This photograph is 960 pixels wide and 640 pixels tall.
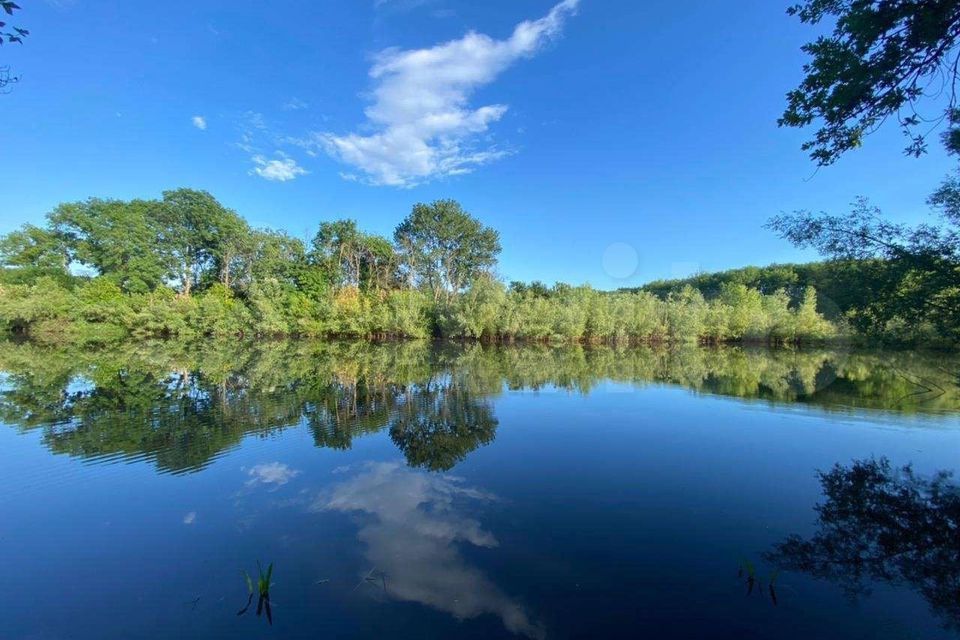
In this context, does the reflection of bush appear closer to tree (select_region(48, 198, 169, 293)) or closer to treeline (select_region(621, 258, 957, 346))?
treeline (select_region(621, 258, 957, 346))

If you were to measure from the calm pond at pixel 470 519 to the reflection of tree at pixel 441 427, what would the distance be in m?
0.11

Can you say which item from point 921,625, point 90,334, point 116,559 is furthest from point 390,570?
point 90,334

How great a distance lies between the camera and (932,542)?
5883 millimetres

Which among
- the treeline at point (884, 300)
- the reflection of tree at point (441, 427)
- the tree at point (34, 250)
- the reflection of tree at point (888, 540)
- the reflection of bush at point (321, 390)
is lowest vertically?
the reflection of tree at point (888, 540)

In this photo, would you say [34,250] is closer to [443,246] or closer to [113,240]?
[113,240]

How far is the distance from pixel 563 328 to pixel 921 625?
42.7 m

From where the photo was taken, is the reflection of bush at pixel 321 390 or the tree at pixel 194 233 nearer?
the reflection of bush at pixel 321 390

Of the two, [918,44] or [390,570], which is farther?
[918,44]

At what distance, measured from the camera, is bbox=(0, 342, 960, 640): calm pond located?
14.3 ft

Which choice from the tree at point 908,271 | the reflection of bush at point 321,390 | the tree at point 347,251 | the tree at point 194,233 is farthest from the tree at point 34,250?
the tree at point 908,271

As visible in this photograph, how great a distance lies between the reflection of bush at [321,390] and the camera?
1034cm

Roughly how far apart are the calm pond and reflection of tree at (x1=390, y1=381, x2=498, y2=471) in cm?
11

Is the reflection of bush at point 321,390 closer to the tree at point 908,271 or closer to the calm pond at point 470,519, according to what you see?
the calm pond at point 470,519

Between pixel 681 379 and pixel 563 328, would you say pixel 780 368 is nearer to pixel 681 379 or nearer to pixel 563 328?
pixel 681 379
